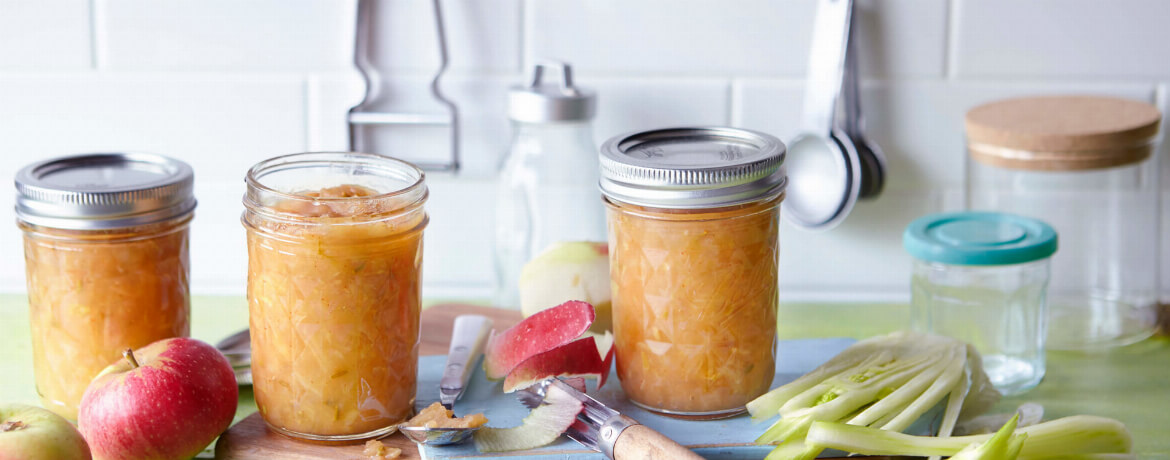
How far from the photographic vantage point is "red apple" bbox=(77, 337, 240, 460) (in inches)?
31.5

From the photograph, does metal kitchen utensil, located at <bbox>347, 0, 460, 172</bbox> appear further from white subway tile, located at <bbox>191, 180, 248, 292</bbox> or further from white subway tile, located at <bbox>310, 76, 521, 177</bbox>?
white subway tile, located at <bbox>191, 180, 248, 292</bbox>

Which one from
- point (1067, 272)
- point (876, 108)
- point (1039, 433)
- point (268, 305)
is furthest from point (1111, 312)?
point (268, 305)

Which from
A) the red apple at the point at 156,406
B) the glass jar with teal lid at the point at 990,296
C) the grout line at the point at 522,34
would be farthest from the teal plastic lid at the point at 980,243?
the red apple at the point at 156,406

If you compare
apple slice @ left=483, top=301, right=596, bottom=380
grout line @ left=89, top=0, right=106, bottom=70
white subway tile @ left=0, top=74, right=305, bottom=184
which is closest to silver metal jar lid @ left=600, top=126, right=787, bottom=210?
apple slice @ left=483, top=301, right=596, bottom=380

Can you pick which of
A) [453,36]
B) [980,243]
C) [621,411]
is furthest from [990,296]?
[453,36]

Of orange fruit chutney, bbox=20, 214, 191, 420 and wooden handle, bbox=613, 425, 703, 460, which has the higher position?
orange fruit chutney, bbox=20, 214, 191, 420

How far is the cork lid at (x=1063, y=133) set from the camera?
109cm

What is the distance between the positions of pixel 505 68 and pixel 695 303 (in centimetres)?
54

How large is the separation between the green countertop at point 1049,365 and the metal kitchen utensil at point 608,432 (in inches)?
11.8

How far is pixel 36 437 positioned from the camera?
75 cm

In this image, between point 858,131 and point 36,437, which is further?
point 858,131

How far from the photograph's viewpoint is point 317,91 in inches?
50.1

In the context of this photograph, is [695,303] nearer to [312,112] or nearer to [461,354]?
[461,354]

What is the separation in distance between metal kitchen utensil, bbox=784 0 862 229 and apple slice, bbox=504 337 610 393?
1.59ft
